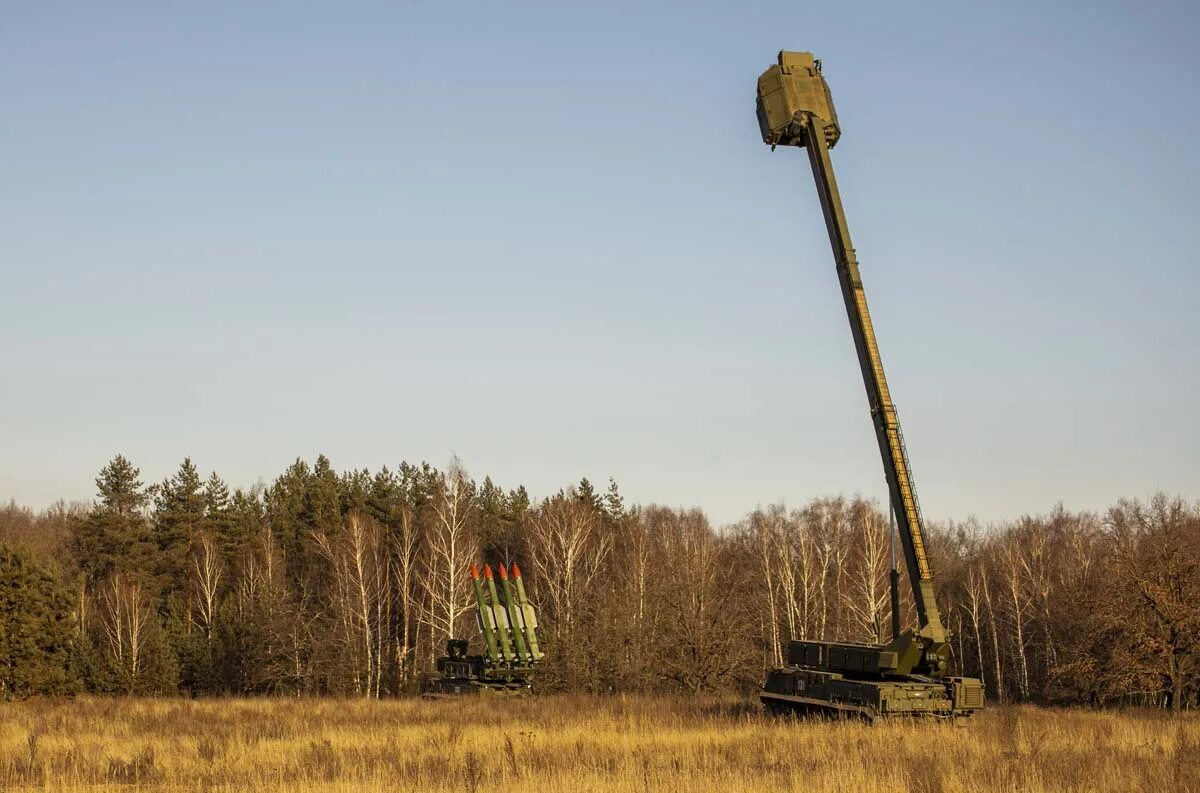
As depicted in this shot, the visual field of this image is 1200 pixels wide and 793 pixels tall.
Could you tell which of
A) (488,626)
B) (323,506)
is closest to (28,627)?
(488,626)

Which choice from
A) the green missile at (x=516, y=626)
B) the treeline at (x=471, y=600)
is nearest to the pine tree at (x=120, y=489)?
the treeline at (x=471, y=600)

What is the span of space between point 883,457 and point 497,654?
19.5m

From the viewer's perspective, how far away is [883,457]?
64.5ft

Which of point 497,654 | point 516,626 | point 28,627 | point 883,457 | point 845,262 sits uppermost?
point 845,262

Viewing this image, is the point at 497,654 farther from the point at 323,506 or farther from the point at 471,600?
the point at 323,506

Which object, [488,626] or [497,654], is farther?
[488,626]

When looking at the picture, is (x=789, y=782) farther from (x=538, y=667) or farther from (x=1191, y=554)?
(x=538, y=667)

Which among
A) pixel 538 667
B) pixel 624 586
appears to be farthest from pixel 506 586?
pixel 624 586

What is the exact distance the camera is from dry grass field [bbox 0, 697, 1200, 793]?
13539 mm

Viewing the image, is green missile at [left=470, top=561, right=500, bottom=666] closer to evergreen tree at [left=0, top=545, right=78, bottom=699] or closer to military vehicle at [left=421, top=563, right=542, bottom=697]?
military vehicle at [left=421, top=563, right=542, bottom=697]

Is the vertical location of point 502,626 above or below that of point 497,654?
above

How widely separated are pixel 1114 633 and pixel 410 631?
32.1 m

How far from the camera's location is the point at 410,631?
52.2 m

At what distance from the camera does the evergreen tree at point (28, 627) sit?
36.4 metres
